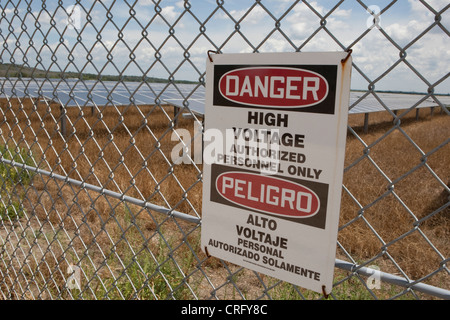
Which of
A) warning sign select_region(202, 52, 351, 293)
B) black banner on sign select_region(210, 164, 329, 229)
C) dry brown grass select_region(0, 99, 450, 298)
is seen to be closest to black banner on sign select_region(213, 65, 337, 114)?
warning sign select_region(202, 52, 351, 293)

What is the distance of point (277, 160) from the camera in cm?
115

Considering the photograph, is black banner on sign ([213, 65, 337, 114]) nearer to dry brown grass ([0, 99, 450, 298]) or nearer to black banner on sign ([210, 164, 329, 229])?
black banner on sign ([210, 164, 329, 229])

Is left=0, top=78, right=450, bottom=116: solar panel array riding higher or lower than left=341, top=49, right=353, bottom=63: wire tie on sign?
lower

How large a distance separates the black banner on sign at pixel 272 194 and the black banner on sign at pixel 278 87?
0.22m

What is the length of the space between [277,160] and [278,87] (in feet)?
0.70

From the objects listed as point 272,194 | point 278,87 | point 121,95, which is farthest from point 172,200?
point 121,95

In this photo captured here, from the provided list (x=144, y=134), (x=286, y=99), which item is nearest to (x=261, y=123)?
(x=286, y=99)

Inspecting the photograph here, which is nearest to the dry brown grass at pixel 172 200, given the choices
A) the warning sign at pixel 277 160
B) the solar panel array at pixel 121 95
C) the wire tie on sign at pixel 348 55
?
the solar panel array at pixel 121 95

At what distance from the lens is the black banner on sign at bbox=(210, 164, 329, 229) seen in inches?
43.7

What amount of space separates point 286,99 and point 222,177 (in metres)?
0.35

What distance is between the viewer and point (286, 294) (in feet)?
8.91

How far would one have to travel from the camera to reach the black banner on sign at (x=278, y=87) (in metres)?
1.04
